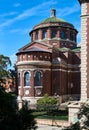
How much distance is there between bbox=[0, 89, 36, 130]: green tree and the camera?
9.70 meters

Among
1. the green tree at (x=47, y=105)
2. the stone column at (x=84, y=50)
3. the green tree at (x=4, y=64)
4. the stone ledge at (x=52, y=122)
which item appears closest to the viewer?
the stone column at (x=84, y=50)

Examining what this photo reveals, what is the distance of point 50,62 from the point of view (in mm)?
48156

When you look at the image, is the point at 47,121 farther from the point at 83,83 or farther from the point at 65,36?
the point at 65,36

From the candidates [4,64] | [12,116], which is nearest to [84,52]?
[12,116]

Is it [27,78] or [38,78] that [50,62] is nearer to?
[38,78]

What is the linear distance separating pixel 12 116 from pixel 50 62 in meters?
38.2

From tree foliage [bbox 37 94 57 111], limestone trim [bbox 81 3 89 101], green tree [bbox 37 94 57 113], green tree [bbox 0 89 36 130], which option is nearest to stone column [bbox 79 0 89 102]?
limestone trim [bbox 81 3 89 101]

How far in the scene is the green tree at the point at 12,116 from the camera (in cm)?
970

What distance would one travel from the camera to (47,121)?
27.4m

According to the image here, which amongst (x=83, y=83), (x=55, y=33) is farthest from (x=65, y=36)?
(x=83, y=83)

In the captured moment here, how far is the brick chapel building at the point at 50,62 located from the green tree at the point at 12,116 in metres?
35.2

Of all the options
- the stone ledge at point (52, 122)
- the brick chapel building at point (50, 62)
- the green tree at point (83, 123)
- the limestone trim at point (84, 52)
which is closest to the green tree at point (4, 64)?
the brick chapel building at point (50, 62)

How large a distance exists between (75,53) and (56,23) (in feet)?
20.1

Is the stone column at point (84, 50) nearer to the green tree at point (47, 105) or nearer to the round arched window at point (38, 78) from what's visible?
the green tree at point (47, 105)
